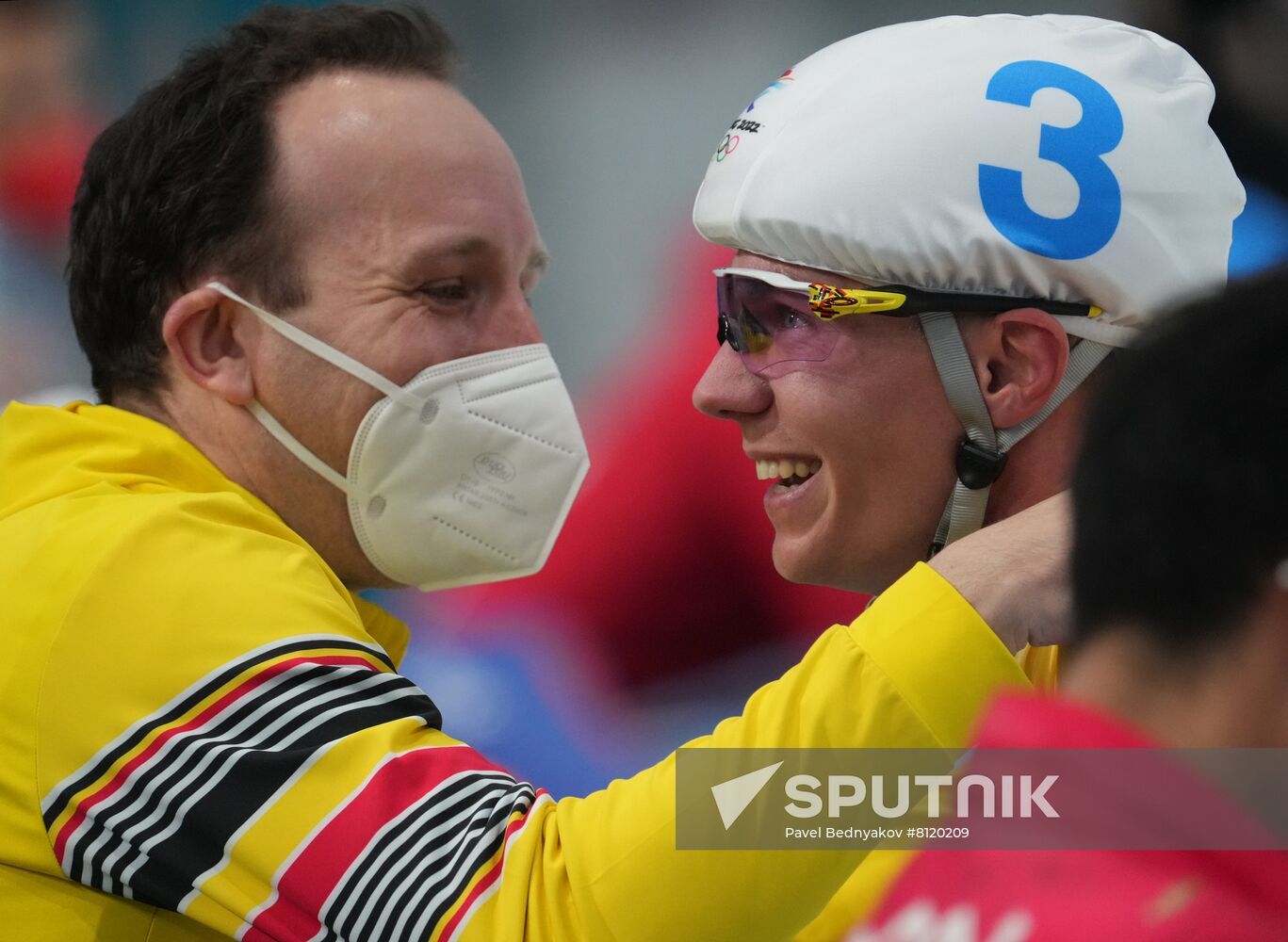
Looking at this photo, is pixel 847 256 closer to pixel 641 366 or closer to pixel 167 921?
pixel 167 921

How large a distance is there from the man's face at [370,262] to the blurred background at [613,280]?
505 millimetres

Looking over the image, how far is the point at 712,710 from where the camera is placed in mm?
4676

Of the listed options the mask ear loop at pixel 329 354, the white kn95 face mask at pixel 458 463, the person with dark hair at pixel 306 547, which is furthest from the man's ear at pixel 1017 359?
the mask ear loop at pixel 329 354

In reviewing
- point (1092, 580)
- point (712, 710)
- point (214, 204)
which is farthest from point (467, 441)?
point (712, 710)

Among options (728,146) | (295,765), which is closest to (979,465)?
(728,146)

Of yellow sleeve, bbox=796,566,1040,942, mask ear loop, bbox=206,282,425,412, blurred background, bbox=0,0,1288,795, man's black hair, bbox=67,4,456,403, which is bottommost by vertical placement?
blurred background, bbox=0,0,1288,795

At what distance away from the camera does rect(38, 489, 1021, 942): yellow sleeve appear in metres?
1.88

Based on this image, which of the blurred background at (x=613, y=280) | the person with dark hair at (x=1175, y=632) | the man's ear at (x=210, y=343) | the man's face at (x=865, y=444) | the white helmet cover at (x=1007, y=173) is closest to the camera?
the person with dark hair at (x=1175, y=632)

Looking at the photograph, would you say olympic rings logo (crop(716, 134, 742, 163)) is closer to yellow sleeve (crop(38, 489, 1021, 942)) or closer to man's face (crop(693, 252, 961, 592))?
man's face (crop(693, 252, 961, 592))

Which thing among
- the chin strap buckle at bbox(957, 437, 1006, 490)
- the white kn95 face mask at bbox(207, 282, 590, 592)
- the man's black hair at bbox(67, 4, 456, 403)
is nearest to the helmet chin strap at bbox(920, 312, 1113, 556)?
the chin strap buckle at bbox(957, 437, 1006, 490)

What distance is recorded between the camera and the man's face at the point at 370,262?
8.76ft

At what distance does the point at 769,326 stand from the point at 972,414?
0.32 meters

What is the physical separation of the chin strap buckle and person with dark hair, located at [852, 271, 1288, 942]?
112cm

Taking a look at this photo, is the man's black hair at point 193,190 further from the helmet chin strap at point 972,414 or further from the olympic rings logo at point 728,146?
the helmet chin strap at point 972,414
